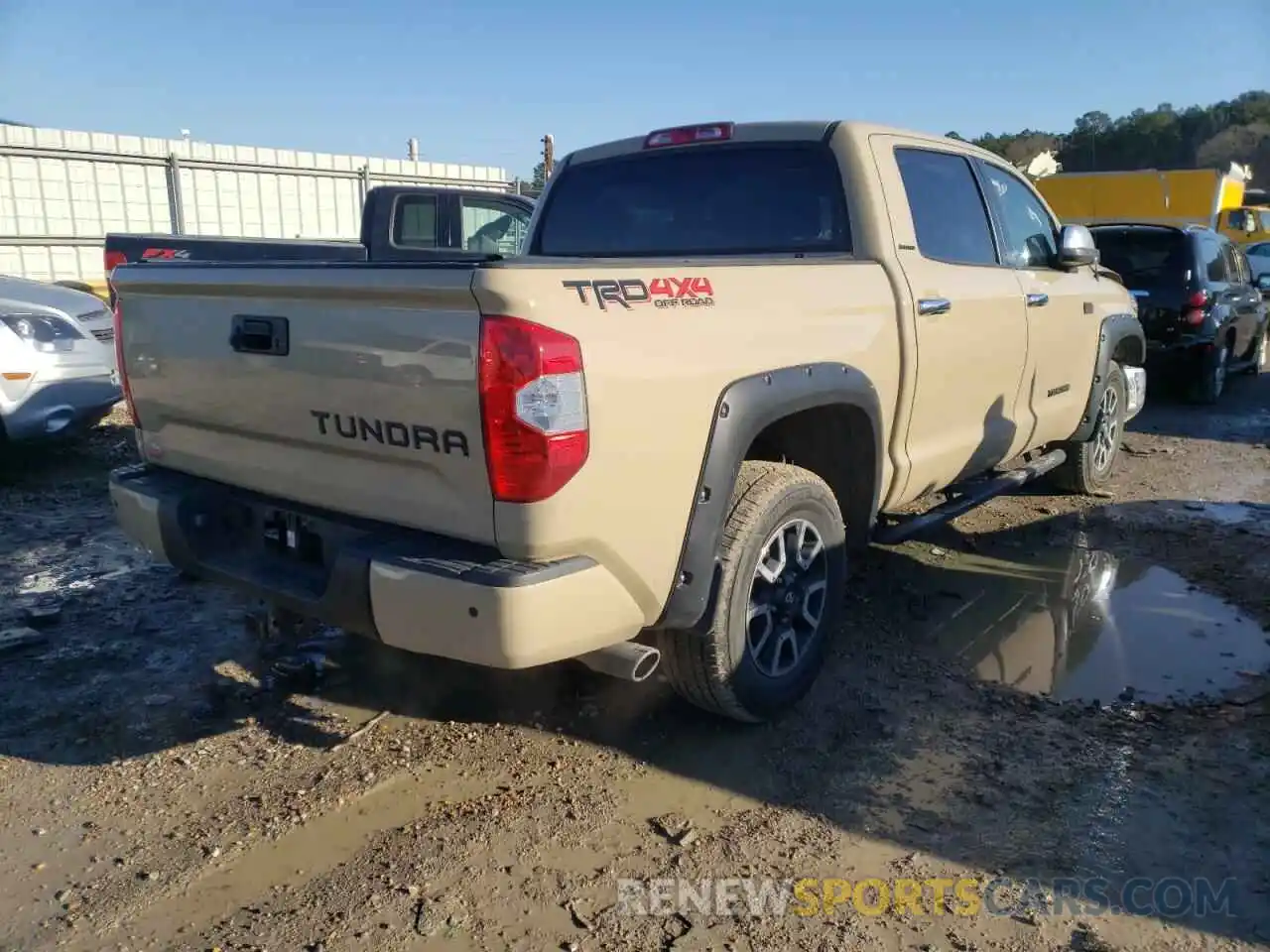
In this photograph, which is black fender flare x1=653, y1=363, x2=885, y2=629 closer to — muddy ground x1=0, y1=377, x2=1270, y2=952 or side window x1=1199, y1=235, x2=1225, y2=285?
muddy ground x1=0, y1=377, x2=1270, y2=952

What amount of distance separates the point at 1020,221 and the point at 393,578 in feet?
12.9

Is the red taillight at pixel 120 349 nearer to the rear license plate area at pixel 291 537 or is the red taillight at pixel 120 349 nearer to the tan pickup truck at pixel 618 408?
the tan pickup truck at pixel 618 408

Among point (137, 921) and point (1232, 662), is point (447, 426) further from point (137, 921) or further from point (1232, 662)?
point (1232, 662)

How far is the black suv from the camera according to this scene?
31.4 feet

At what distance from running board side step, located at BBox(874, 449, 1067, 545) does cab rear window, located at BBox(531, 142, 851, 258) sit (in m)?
1.15

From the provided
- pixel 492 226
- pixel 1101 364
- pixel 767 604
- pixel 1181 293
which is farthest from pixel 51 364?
pixel 1181 293

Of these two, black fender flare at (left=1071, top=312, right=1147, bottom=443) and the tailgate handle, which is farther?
black fender flare at (left=1071, top=312, right=1147, bottom=443)

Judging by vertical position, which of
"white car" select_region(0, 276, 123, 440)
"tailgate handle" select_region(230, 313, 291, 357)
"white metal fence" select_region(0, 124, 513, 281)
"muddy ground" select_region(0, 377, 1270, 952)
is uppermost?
"white metal fence" select_region(0, 124, 513, 281)

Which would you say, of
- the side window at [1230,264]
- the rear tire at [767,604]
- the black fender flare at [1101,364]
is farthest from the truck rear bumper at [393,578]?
the side window at [1230,264]

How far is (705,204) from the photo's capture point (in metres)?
4.25

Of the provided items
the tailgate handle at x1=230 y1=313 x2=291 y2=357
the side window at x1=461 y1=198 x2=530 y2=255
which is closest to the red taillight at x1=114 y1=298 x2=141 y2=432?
the tailgate handle at x1=230 y1=313 x2=291 y2=357

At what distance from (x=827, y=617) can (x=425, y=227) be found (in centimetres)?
655

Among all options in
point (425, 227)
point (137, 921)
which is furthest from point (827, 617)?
point (425, 227)

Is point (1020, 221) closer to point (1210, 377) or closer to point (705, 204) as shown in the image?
point (705, 204)
